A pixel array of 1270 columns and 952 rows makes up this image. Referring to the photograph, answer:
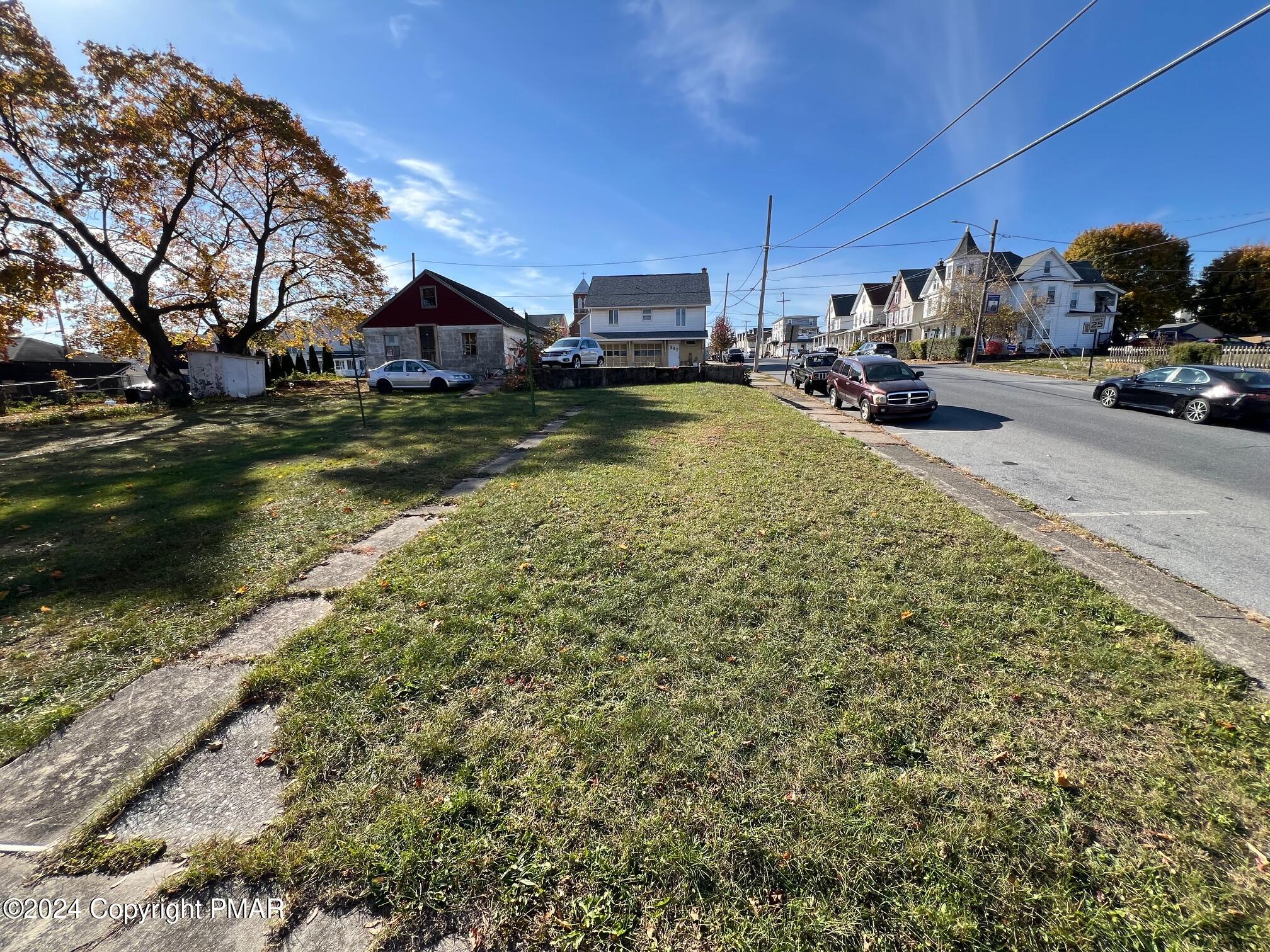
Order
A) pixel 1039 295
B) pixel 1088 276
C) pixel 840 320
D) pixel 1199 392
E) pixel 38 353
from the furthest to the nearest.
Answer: pixel 840 320 < pixel 1088 276 < pixel 1039 295 < pixel 38 353 < pixel 1199 392

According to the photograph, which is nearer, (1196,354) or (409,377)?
(1196,354)

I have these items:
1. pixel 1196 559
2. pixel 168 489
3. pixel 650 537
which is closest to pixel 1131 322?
pixel 1196 559

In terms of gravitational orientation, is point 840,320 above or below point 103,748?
above

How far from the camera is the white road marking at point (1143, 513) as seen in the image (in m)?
5.85

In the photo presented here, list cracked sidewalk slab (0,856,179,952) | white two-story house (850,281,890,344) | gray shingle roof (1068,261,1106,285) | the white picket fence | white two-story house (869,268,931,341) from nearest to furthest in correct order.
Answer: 1. cracked sidewalk slab (0,856,179,952)
2. the white picket fence
3. gray shingle roof (1068,261,1106,285)
4. white two-story house (869,268,931,341)
5. white two-story house (850,281,890,344)

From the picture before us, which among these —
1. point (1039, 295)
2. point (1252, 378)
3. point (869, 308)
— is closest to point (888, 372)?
point (1252, 378)

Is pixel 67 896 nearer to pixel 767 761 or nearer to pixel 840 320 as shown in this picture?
pixel 767 761

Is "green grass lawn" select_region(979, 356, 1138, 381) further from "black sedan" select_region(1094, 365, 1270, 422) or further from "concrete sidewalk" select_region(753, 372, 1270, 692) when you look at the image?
"concrete sidewalk" select_region(753, 372, 1270, 692)

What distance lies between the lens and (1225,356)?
70.8ft

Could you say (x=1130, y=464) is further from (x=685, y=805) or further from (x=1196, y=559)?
(x=685, y=805)

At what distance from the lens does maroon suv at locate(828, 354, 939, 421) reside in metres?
12.6

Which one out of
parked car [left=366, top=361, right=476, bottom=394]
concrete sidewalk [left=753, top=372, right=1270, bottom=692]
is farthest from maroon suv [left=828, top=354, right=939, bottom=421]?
parked car [left=366, top=361, right=476, bottom=394]

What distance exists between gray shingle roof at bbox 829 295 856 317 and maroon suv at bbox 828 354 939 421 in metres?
69.8

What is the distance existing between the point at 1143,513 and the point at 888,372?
28.7 feet
